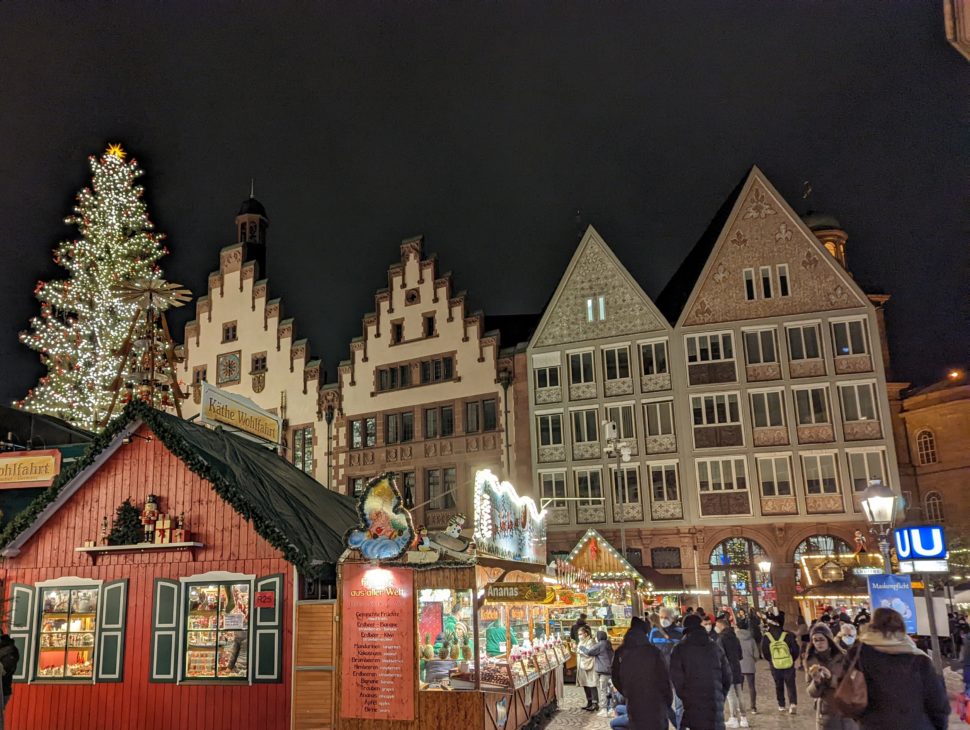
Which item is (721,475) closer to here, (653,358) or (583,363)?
(653,358)

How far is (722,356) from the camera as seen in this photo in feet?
109

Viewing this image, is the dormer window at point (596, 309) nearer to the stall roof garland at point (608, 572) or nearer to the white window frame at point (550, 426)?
the white window frame at point (550, 426)

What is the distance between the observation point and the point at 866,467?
3106 cm

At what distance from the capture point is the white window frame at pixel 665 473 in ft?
107

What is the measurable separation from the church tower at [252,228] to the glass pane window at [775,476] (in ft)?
80.8

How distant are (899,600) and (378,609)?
25.0 ft

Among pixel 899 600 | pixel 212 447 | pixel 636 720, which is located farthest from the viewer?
pixel 212 447

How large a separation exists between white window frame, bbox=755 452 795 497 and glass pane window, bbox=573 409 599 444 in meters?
6.48

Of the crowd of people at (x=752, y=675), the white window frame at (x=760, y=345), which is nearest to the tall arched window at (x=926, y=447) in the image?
the white window frame at (x=760, y=345)

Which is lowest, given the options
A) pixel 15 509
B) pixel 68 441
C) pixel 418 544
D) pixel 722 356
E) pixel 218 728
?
pixel 218 728

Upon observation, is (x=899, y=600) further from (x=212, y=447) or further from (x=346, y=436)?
(x=346, y=436)

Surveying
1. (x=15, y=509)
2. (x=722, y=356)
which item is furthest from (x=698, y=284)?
(x=15, y=509)

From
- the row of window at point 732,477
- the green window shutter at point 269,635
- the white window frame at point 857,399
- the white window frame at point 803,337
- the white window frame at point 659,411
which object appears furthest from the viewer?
the white window frame at point 659,411

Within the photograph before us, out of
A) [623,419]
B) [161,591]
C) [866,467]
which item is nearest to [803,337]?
[866,467]
